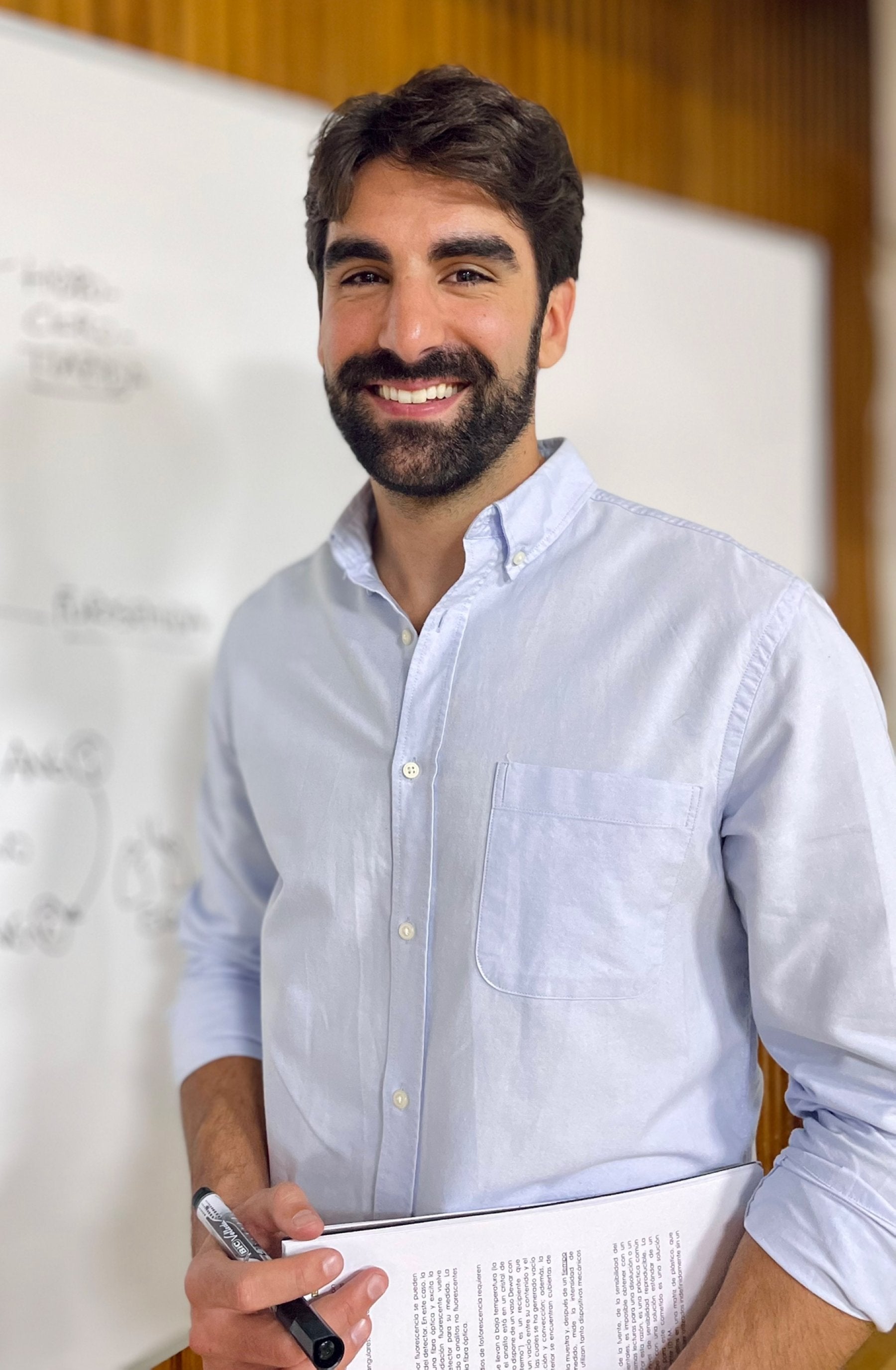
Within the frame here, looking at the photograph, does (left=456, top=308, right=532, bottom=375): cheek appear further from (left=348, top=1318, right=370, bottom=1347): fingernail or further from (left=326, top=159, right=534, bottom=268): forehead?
(left=348, top=1318, right=370, bottom=1347): fingernail

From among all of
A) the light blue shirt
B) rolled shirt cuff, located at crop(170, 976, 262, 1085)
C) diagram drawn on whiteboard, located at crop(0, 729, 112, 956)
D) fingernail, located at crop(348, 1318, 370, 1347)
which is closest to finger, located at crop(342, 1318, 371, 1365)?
fingernail, located at crop(348, 1318, 370, 1347)

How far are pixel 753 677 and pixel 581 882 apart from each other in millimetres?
195

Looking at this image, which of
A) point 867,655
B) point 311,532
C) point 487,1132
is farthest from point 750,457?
point 487,1132

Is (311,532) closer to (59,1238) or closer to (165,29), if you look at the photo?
(165,29)

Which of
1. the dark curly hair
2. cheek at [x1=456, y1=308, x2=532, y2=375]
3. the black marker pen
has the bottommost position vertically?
the black marker pen

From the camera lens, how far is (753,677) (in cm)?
83

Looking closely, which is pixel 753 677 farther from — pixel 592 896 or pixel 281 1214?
pixel 281 1214

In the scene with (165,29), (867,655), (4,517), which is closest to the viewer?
(4,517)

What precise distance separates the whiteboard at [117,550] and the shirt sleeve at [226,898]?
0.94ft

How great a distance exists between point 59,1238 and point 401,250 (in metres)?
1.18

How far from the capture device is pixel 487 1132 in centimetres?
85

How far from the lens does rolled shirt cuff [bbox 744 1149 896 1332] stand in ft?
2.48

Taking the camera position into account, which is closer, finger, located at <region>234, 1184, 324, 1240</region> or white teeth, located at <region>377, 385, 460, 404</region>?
finger, located at <region>234, 1184, 324, 1240</region>

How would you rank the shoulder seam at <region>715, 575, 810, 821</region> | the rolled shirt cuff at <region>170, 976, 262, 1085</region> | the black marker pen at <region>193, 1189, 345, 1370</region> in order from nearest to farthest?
1. the black marker pen at <region>193, 1189, 345, 1370</region>
2. the shoulder seam at <region>715, 575, 810, 821</region>
3. the rolled shirt cuff at <region>170, 976, 262, 1085</region>
